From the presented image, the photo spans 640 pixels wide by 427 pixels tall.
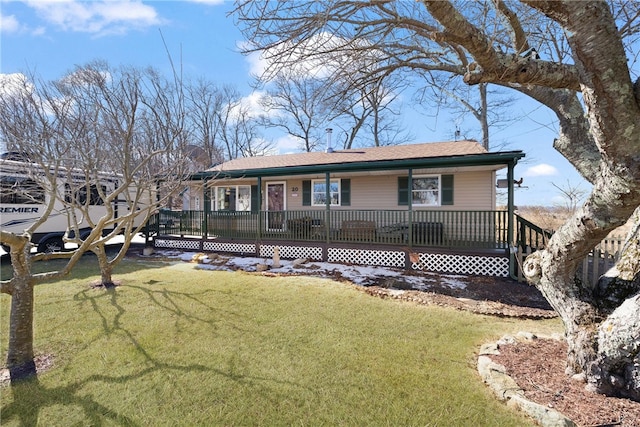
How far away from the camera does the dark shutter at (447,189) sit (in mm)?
10562

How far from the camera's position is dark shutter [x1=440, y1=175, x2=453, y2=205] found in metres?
10.6

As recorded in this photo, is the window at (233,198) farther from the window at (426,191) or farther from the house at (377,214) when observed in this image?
the window at (426,191)

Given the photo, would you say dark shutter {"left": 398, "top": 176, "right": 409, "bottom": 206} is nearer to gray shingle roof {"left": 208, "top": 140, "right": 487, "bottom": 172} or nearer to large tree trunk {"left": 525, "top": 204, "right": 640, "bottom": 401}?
gray shingle roof {"left": 208, "top": 140, "right": 487, "bottom": 172}

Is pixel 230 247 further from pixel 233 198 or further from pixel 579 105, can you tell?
pixel 579 105

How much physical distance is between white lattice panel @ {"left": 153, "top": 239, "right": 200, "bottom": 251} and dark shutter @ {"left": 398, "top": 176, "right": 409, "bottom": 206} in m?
7.95

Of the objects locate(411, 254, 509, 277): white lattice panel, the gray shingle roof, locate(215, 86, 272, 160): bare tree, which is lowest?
locate(411, 254, 509, 277): white lattice panel

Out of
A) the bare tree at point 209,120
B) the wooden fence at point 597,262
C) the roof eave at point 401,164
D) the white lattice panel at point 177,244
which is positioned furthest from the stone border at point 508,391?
the bare tree at point 209,120

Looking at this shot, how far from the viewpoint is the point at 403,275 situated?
8.09m

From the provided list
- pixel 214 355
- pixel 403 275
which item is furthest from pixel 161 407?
pixel 403 275

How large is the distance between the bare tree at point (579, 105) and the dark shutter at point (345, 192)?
6764 millimetres

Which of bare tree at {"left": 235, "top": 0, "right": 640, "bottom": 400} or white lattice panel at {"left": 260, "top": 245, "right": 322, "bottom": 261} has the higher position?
bare tree at {"left": 235, "top": 0, "right": 640, "bottom": 400}

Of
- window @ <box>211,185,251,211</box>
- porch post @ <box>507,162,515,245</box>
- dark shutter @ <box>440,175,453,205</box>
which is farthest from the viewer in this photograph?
window @ <box>211,185,251,211</box>

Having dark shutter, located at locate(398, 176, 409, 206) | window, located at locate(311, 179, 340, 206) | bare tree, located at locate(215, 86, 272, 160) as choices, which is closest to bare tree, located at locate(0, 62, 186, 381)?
window, located at locate(311, 179, 340, 206)

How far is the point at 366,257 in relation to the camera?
945cm
